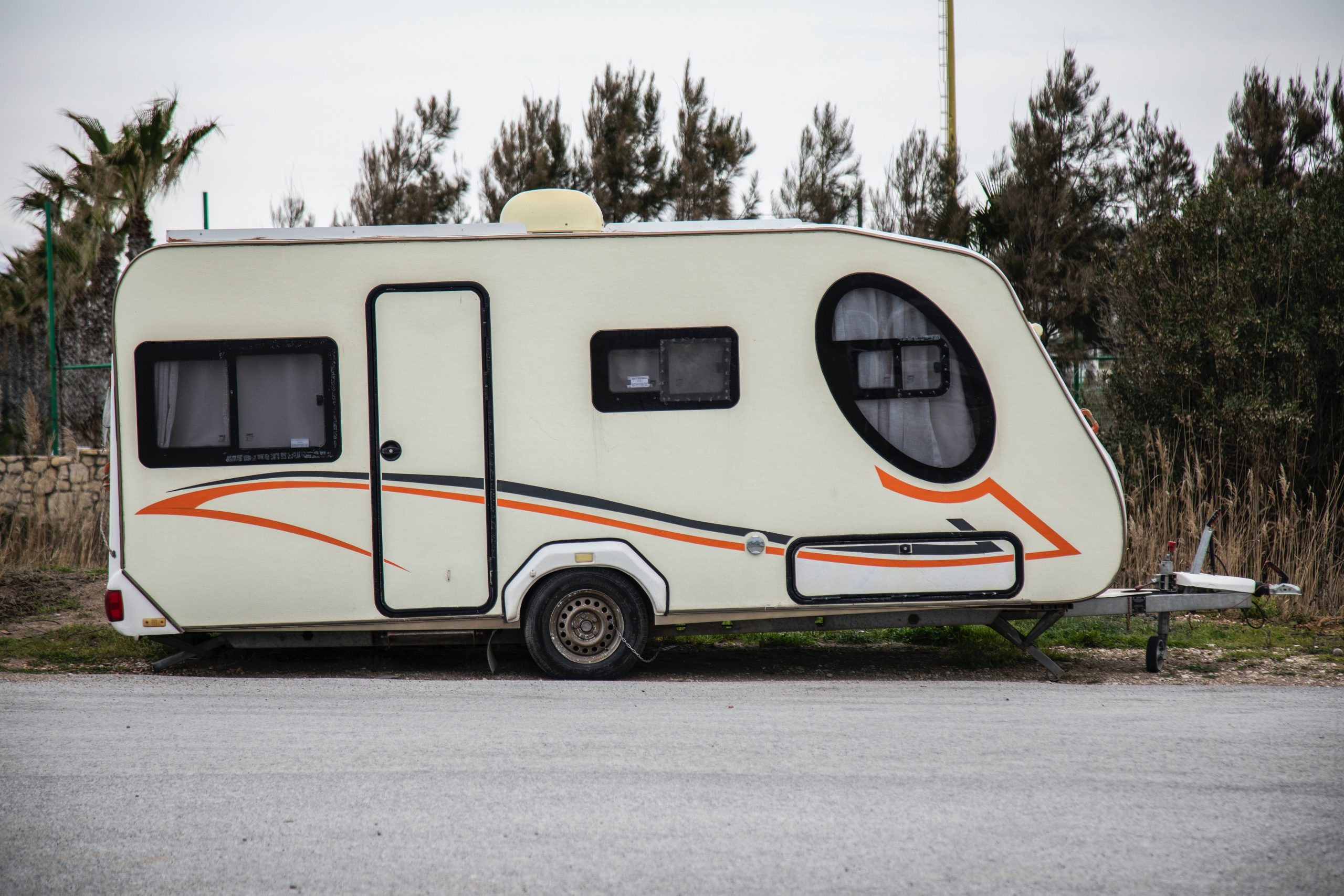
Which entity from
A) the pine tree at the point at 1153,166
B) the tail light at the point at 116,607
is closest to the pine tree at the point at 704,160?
the pine tree at the point at 1153,166

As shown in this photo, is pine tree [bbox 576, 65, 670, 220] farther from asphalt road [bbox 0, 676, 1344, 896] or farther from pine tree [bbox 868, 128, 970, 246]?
asphalt road [bbox 0, 676, 1344, 896]

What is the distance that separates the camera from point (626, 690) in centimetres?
588

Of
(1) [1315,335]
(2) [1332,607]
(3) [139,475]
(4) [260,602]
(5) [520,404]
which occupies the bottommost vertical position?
(2) [1332,607]

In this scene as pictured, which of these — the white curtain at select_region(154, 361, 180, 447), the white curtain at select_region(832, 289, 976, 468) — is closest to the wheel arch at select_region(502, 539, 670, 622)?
the white curtain at select_region(832, 289, 976, 468)

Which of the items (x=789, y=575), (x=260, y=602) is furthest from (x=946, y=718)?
(x=260, y=602)

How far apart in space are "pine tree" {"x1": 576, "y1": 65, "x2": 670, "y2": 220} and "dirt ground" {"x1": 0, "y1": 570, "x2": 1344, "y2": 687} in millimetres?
10075

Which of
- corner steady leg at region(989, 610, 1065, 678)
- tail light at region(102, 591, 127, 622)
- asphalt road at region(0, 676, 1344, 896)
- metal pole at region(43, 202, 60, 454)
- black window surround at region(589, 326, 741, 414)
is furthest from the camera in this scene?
metal pole at region(43, 202, 60, 454)

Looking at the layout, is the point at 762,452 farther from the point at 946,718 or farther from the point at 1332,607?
the point at 1332,607

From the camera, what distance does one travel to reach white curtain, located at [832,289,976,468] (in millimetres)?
6176

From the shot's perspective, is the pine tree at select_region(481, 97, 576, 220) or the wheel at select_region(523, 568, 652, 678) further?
the pine tree at select_region(481, 97, 576, 220)

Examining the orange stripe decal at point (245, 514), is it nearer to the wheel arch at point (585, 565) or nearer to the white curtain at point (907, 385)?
the wheel arch at point (585, 565)

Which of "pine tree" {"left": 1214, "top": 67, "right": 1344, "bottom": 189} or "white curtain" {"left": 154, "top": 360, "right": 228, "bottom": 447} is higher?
"pine tree" {"left": 1214, "top": 67, "right": 1344, "bottom": 189}

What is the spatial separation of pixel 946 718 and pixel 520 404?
3.07 meters

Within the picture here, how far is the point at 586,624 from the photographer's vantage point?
6.30 metres
